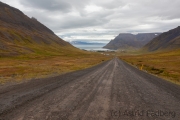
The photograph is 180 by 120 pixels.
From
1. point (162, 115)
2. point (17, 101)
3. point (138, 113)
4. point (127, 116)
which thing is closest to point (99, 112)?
point (127, 116)

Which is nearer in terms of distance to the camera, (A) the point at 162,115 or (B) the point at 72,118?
(B) the point at 72,118

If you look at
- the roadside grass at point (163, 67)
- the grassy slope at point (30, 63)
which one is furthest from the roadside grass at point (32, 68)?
the roadside grass at point (163, 67)

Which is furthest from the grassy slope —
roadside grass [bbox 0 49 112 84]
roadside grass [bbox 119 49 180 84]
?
roadside grass [bbox 119 49 180 84]

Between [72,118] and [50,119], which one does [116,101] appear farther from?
→ [50,119]

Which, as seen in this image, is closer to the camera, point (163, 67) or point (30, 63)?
point (163, 67)

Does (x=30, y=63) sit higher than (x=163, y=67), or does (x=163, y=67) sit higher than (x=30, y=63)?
(x=30, y=63)

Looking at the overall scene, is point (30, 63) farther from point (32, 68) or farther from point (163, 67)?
point (163, 67)

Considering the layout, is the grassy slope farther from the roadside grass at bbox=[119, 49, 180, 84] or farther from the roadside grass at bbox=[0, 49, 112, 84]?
the roadside grass at bbox=[119, 49, 180, 84]

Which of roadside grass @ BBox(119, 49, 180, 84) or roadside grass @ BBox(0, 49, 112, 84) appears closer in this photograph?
roadside grass @ BBox(0, 49, 112, 84)

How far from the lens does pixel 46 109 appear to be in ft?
28.2

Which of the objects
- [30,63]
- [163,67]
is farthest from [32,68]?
[163,67]

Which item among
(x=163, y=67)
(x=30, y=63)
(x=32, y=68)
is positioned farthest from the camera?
(x=30, y=63)

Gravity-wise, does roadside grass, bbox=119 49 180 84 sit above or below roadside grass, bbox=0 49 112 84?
below

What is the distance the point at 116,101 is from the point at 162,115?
302 centimetres
